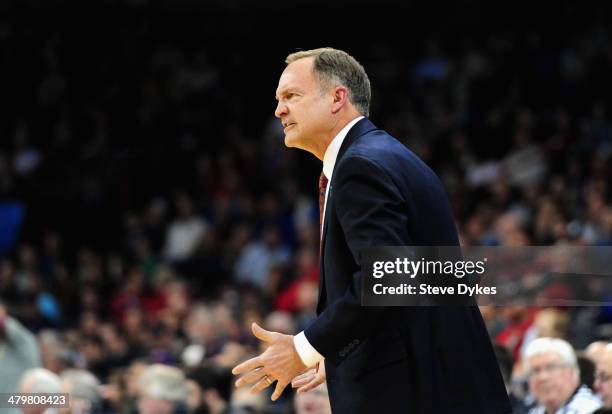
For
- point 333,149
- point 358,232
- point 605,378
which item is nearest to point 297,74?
point 333,149

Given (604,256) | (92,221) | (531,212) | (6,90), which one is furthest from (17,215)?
(604,256)

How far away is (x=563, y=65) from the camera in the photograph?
467 inches

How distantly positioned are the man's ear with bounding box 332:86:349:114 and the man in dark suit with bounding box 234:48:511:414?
0.41ft

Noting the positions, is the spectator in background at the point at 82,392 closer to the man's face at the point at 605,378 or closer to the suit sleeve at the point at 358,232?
the man's face at the point at 605,378

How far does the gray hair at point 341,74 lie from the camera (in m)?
3.32

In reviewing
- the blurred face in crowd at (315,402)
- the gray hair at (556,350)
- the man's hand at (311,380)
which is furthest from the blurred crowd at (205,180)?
the man's hand at (311,380)

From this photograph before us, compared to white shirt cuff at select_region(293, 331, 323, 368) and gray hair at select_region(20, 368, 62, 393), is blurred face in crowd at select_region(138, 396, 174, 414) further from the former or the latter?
white shirt cuff at select_region(293, 331, 323, 368)

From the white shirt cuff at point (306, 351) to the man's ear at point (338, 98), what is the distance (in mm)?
671

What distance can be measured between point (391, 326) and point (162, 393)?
3.09 meters

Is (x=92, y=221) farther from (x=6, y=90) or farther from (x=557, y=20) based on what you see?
(x=557, y=20)

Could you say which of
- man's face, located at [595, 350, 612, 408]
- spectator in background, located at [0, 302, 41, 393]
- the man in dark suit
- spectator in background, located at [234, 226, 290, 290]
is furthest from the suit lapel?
spectator in background, located at [234, 226, 290, 290]

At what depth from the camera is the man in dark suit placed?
300 cm

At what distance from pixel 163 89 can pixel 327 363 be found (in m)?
11.4

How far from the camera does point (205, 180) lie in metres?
12.8
